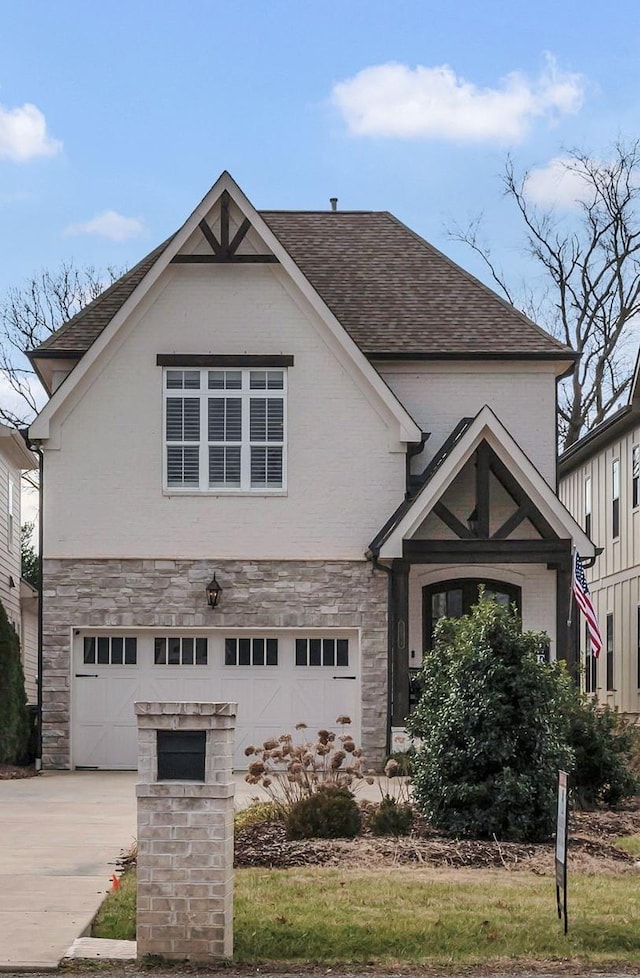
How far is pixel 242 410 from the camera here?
2395cm

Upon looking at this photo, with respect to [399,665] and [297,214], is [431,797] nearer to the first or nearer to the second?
[399,665]

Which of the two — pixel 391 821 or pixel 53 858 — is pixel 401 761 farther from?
pixel 53 858

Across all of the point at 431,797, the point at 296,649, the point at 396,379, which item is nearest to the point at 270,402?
the point at 396,379

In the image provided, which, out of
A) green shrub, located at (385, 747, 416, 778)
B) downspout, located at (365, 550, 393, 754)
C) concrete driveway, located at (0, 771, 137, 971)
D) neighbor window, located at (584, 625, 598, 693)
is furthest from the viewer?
neighbor window, located at (584, 625, 598, 693)

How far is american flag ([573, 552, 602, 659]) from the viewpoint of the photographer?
21.5 m

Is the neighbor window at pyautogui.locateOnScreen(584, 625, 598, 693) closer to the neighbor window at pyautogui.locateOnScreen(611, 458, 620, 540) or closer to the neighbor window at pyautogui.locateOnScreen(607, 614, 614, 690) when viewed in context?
the neighbor window at pyautogui.locateOnScreen(607, 614, 614, 690)

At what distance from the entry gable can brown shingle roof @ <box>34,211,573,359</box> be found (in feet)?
7.17

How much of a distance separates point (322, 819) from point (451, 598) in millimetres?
11765

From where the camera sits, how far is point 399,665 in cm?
2331

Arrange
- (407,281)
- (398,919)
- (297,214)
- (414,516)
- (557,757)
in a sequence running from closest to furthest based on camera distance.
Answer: (398,919)
(557,757)
(414,516)
(407,281)
(297,214)

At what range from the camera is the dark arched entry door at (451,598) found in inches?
955

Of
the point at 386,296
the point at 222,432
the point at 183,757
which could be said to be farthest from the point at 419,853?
the point at 386,296

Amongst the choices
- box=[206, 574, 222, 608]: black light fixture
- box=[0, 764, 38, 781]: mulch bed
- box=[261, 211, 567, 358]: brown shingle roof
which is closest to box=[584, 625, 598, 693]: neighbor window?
box=[261, 211, 567, 358]: brown shingle roof

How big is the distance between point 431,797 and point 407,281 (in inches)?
589
